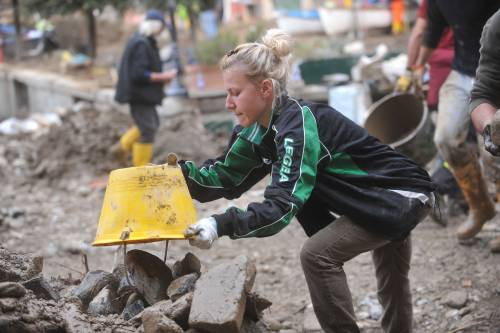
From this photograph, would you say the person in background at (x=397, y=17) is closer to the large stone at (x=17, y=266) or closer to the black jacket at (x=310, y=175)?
the black jacket at (x=310, y=175)

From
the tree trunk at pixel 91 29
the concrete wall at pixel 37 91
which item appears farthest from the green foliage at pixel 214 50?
the tree trunk at pixel 91 29

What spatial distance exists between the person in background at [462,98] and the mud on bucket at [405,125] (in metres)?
0.99

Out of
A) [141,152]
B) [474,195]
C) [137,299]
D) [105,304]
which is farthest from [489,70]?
[141,152]

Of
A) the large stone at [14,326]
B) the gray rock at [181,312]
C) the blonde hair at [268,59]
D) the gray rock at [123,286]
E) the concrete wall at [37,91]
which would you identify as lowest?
the concrete wall at [37,91]

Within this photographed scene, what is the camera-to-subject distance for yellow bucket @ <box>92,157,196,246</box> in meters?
3.04

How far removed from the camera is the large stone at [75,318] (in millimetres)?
2832

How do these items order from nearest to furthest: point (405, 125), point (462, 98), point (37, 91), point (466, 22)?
point (466, 22)
point (462, 98)
point (405, 125)
point (37, 91)

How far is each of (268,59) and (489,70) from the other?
0.99 metres

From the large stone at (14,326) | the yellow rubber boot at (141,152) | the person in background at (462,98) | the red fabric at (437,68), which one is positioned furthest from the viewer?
the yellow rubber boot at (141,152)

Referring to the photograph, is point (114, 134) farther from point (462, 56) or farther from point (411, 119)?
point (462, 56)

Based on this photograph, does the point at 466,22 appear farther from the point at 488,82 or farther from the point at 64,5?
the point at 64,5

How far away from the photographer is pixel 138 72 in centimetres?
768

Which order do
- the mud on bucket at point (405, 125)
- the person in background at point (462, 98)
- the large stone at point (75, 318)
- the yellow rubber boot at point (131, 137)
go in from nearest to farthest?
1. the large stone at point (75, 318)
2. the person in background at point (462, 98)
3. the mud on bucket at point (405, 125)
4. the yellow rubber boot at point (131, 137)

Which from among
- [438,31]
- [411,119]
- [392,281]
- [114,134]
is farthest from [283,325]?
[114,134]
